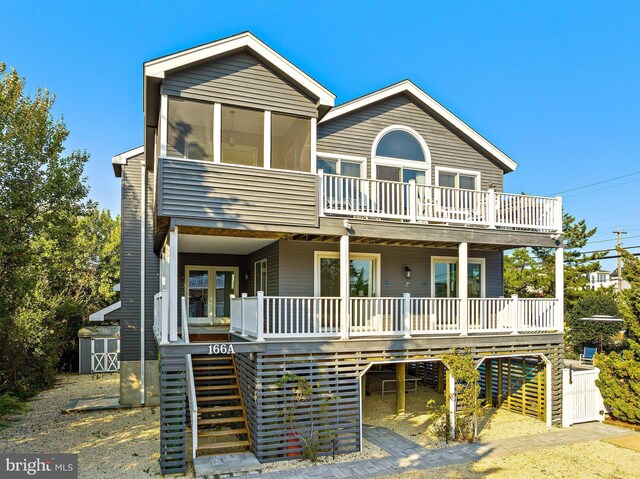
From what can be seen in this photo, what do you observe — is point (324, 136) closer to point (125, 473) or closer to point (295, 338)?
point (295, 338)

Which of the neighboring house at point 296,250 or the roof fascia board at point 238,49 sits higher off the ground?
the roof fascia board at point 238,49

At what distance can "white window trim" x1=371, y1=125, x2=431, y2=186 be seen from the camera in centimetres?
1248

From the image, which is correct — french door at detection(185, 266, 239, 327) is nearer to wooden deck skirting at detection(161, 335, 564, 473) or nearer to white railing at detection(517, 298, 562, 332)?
wooden deck skirting at detection(161, 335, 564, 473)

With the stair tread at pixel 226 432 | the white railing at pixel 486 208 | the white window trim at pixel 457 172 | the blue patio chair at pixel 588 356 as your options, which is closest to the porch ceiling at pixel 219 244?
the white railing at pixel 486 208

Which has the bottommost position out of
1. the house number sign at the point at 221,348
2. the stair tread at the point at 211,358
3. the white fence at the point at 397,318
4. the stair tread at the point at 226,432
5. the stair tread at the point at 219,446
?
the stair tread at the point at 219,446

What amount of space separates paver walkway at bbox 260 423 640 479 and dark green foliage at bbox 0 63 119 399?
870cm

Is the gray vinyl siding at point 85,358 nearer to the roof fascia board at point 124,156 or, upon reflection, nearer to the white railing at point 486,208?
the roof fascia board at point 124,156

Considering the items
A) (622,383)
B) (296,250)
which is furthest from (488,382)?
(296,250)

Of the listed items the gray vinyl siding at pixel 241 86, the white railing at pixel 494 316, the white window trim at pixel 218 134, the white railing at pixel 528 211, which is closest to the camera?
the white window trim at pixel 218 134

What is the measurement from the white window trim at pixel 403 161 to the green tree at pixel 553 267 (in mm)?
17863

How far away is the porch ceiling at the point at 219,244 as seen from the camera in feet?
35.2

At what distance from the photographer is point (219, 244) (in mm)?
11844

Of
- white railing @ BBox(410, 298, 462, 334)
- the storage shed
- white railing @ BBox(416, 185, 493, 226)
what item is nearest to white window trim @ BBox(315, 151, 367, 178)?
white railing @ BBox(416, 185, 493, 226)

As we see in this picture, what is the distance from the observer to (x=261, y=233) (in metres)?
10.2
